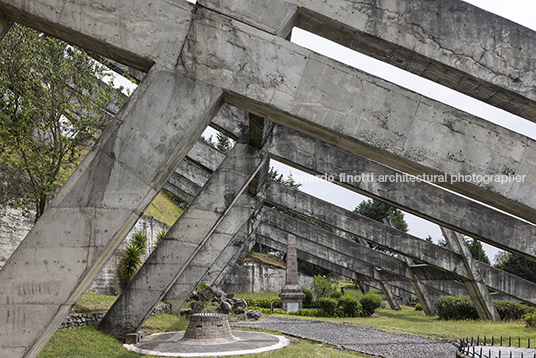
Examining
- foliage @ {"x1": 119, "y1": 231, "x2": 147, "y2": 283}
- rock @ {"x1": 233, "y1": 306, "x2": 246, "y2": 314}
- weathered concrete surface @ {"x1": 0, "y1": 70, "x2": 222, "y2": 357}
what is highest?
weathered concrete surface @ {"x1": 0, "y1": 70, "x2": 222, "y2": 357}

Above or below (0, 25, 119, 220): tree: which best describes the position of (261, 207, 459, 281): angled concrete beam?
below

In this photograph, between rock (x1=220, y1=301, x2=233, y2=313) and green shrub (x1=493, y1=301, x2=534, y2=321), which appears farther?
rock (x1=220, y1=301, x2=233, y2=313)

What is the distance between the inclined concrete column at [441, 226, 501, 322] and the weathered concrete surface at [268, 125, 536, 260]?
587cm

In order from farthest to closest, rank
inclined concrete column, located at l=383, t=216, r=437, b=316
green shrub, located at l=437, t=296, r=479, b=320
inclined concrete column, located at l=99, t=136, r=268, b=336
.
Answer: inclined concrete column, located at l=383, t=216, r=437, b=316 < green shrub, located at l=437, t=296, r=479, b=320 < inclined concrete column, located at l=99, t=136, r=268, b=336

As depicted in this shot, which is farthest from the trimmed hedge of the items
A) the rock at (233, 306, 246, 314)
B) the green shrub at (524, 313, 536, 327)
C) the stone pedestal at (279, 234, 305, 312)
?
the rock at (233, 306, 246, 314)

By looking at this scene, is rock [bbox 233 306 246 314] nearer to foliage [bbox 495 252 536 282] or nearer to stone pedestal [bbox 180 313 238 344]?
stone pedestal [bbox 180 313 238 344]

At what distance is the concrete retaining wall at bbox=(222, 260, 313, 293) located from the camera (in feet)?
97.5

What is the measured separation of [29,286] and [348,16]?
4177 millimetres

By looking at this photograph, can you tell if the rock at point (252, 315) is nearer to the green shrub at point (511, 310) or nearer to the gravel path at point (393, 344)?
the gravel path at point (393, 344)

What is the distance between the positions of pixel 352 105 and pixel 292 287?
21.3m

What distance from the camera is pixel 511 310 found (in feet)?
53.8

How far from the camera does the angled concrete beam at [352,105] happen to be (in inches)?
157

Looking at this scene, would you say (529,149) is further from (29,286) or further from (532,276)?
(532,276)

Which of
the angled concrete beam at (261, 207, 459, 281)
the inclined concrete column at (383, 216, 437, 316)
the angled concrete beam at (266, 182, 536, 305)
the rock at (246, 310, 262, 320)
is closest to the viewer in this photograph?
the angled concrete beam at (266, 182, 536, 305)
